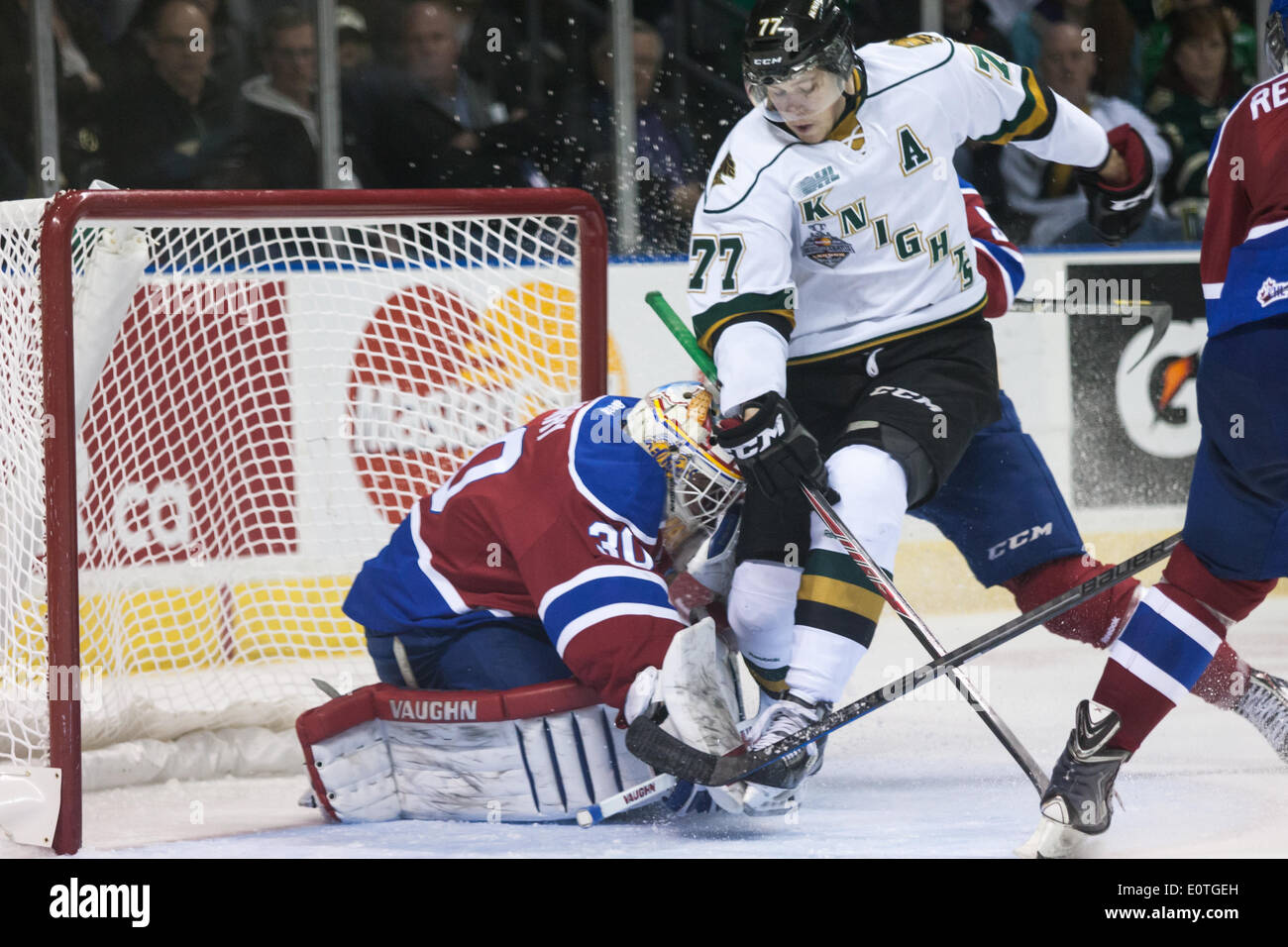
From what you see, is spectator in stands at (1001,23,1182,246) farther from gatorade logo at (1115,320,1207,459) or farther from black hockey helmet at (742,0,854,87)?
black hockey helmet at (742,0,854,87)

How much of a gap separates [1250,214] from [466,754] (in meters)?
1.27

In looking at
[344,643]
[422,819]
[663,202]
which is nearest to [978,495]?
[422,819]

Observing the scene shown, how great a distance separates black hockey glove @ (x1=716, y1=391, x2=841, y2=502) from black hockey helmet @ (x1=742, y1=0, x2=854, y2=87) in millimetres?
460

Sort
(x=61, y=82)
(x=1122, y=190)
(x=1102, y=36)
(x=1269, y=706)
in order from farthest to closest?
(x=1102, y=36) < (x=61, y=82) < (x=1122, y=190) < (x=1269, y=706)

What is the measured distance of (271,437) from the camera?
3162 millimetres

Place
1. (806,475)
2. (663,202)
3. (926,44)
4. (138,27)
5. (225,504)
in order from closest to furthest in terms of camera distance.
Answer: (806,475) → (926,44) → (225,504) → (138,27) → (663,202)

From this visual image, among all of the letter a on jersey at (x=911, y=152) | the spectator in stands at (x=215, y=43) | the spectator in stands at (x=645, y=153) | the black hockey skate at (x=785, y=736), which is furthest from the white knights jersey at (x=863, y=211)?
the spectator in stands at (x=215, y=43)

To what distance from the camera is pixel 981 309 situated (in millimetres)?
2682

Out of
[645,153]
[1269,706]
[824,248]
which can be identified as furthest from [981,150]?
[1269,706]

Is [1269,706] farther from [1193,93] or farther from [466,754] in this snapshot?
[1193,93]

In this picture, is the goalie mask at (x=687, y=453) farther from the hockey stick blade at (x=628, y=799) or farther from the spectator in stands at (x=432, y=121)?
the spectator in stands at (x=432, y=121)

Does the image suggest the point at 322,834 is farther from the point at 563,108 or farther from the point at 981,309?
the point at 563,108

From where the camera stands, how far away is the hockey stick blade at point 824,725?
2236 millimetres

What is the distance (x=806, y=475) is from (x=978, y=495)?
0.49 meters
